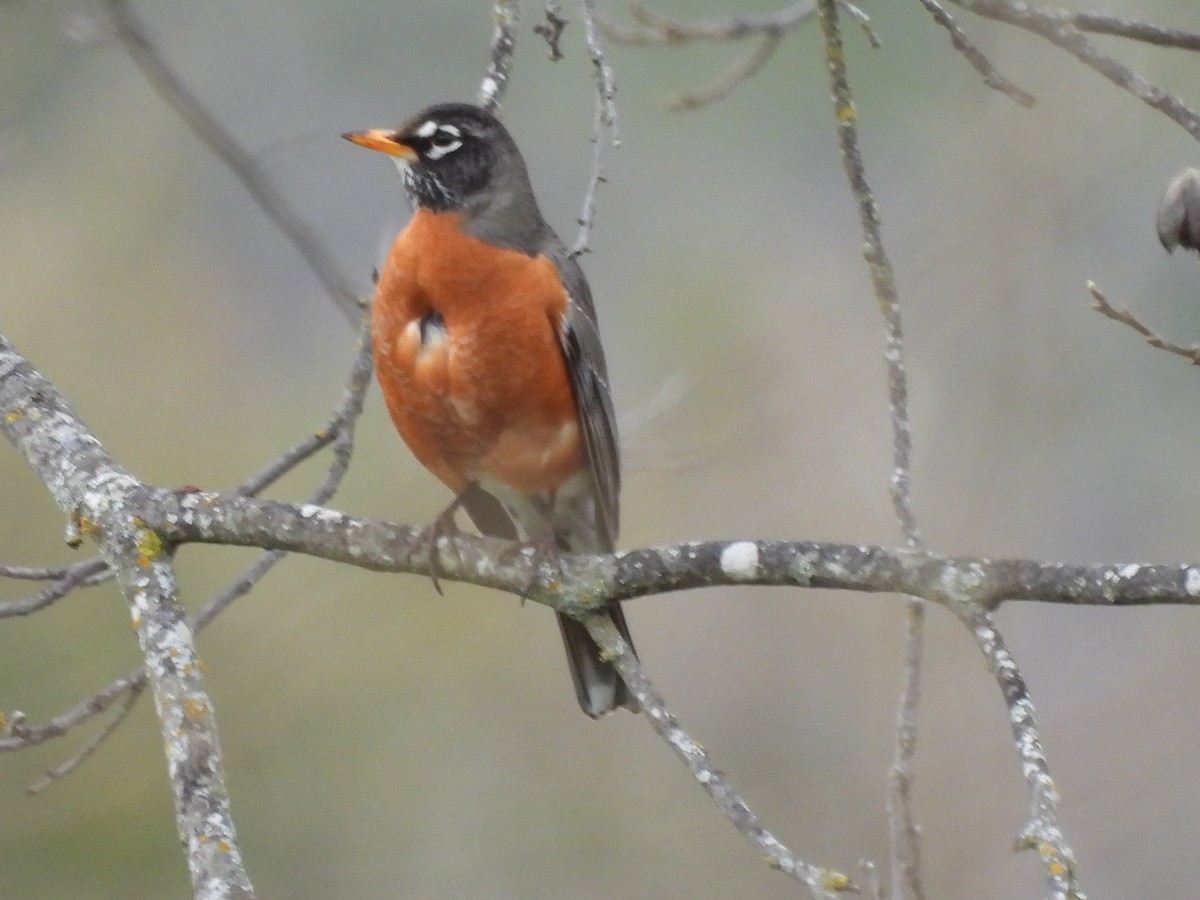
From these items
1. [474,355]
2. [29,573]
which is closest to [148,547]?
[29,573]

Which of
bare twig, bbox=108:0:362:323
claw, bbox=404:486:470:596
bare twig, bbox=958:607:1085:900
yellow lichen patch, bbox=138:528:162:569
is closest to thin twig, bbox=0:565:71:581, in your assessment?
yellow lichen patch, bbox=138:528:162:569

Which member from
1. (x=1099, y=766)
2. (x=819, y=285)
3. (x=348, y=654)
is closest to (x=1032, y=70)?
(x=819, y=285)

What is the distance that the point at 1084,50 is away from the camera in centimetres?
227

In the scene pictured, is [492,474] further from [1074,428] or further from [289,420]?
[1074,428]

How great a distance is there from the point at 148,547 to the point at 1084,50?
180 centimetres

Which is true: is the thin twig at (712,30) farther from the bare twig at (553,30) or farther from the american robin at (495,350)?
the bare twig at (553,30)

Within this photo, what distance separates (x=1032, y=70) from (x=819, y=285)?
1.69m

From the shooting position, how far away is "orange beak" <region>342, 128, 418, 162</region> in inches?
141

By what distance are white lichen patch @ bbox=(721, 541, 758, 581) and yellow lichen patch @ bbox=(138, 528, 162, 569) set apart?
1.02 meters

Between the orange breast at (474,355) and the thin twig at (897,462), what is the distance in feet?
3.17

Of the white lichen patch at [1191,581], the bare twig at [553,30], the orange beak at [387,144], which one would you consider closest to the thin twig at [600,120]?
the bare twig at [553,30]

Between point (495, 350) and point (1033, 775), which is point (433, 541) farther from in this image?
point (1033, 775)

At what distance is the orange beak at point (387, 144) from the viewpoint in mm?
3576

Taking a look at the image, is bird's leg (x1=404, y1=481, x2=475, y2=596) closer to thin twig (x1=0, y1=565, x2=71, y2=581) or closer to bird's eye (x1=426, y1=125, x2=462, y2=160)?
thin twig (x1=0, y1=565, x2=71, y2=581)
